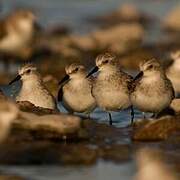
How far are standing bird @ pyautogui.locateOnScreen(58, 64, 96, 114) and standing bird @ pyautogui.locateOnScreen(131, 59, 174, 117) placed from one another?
3.49 ft

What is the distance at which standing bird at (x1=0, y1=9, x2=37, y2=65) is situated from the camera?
2662 cm

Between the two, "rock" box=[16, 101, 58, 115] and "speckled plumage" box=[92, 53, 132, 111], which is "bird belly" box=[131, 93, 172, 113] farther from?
"rock" box=[16, 101, 58, 115]

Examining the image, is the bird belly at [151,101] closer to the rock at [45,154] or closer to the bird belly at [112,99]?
the bird belly at [112,99]

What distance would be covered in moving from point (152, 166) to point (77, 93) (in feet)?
15.3

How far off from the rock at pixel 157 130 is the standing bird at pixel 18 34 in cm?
1359

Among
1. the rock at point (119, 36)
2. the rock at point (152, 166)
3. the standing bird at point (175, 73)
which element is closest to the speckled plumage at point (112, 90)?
the rock at point (152, 166)

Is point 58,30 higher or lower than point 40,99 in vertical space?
higher

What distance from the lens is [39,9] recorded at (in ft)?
115

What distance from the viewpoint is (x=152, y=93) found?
45.6 ft

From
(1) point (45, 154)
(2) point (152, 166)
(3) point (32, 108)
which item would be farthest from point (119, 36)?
(2) point (152, 166)

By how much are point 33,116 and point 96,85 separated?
2.19 meters

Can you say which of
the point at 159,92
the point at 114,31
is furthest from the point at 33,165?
the point at 114,31

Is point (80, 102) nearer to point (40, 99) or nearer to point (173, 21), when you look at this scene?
point (40, 99)

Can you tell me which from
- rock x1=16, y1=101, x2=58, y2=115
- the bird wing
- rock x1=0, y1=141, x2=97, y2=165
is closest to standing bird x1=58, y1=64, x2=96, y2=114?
the bird wing
